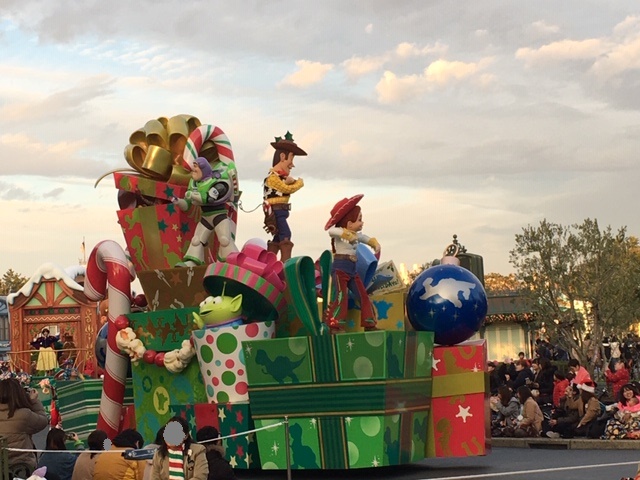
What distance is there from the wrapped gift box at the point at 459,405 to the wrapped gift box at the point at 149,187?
4.91 m

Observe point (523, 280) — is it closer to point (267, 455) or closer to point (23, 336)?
point (23, 336)

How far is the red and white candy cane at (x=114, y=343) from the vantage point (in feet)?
60.0

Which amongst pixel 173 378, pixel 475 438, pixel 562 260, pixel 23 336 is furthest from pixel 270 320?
pixel 23 336

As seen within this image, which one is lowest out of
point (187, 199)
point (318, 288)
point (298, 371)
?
point (298, 371)

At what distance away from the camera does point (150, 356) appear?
1711 centimetres

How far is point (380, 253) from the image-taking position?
1722 centimetres

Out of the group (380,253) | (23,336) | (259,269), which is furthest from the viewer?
(23,336)

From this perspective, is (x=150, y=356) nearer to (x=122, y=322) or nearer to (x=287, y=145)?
(x=122, y=322)

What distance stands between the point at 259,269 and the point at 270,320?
28.5 inches

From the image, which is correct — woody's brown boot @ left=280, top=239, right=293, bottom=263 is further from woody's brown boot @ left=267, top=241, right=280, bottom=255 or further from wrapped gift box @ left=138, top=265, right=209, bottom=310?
wrapped gift box @ left=138, top=265, right=209, bottom=310

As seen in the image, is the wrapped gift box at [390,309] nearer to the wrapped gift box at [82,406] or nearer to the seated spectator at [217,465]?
the seated spectator at [217,465]

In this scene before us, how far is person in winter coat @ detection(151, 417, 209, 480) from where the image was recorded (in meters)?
9.69

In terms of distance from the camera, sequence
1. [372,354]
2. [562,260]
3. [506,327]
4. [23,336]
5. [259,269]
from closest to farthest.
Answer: [372,354], [259,269], [562,260], [23,336], [506,327]

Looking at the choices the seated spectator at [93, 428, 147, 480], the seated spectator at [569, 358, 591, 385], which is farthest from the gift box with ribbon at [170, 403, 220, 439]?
the seated spectator at [569, 358, 591, 385]
